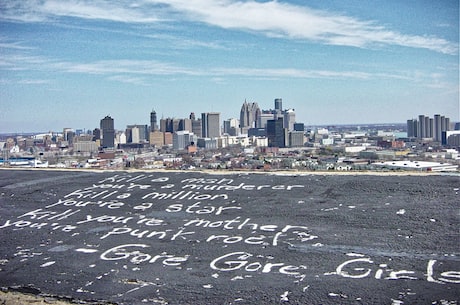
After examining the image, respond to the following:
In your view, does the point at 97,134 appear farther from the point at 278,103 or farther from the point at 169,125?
the point at 278,103

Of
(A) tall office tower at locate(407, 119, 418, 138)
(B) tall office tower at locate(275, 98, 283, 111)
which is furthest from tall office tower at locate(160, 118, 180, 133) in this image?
(B) tall office tower at locate(275, 98, 283, 111)

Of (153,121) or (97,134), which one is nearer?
(97,134)

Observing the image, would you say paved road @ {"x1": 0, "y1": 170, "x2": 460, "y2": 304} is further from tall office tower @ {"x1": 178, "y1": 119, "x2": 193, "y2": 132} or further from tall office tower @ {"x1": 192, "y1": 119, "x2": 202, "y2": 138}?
tall office tower @ {"x1": 178, "y1": 119, "x2": 193, "y2": 132}

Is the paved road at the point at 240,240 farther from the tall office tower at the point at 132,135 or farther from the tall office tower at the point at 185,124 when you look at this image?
the tall office tower at the point at 185,124

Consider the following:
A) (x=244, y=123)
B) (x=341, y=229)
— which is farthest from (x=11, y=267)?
(x=244, y=123)

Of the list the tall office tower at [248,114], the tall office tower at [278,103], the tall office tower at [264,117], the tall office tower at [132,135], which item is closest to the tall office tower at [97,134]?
the tall office tower at [132,135]

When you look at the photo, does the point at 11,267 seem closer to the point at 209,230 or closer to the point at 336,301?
the point at 209,230

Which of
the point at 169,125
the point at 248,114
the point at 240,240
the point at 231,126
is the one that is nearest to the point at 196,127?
the point at 169,125
